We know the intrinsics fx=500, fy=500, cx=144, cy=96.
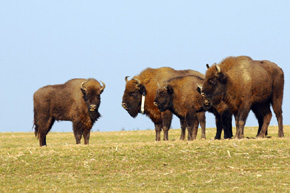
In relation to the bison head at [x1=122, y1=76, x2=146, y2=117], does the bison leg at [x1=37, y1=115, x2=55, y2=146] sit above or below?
below

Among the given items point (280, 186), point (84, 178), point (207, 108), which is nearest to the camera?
point (280, 186)

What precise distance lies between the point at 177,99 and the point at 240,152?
4.83m

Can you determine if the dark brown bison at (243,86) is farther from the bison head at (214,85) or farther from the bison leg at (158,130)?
the bison leg at (158,130)

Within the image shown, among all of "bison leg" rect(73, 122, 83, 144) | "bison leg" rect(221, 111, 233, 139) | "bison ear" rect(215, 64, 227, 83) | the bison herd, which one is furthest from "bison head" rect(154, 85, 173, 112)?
"bison leg" rect(73, 122, 83, 144)

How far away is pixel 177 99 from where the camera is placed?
64.0ft

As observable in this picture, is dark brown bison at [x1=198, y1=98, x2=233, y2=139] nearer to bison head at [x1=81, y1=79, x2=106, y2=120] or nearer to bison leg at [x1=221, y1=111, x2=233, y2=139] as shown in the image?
bison leg at [x1=221, y1=111, x2=233, y2=139]

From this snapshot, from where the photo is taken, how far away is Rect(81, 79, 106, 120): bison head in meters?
21.1

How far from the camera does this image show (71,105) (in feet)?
71.7

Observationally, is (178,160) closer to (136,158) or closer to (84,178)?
(136,158)

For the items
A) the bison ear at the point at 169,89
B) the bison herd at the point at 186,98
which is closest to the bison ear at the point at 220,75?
the bison herd at the point at 186,98

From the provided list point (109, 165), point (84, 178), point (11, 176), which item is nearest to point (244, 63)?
point (109, 165)

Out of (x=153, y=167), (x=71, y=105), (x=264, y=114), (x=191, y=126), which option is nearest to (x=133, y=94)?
(x=71, y=105)

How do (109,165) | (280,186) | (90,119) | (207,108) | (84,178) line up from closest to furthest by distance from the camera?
1. (280,186)
2. (84,178)
3. (109,165)
4. (207,108)
5. (90,119)

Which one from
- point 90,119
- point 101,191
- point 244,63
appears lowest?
point 101,191
